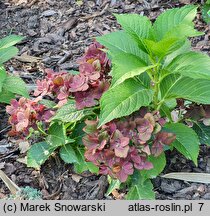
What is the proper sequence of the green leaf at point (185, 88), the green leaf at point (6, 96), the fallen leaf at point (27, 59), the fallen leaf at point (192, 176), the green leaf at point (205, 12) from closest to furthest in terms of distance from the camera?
the green leaf at point (185, 88)
the fallen leaf at point (192, 176)
the green leaf at point (6, 96)
the fallen leaf at point (27, 59)
the green leaf at point (205, 12)

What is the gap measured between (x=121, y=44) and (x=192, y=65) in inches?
19.1

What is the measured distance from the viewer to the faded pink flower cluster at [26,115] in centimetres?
307

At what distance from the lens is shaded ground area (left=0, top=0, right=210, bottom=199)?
3289 millimetres

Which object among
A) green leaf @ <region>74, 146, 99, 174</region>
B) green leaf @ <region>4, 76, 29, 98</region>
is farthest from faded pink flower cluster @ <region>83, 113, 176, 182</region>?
green leaf @ <region>4, 76, 29, 98</region>

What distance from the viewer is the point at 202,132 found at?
324cm

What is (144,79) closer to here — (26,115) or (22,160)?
(26,115)

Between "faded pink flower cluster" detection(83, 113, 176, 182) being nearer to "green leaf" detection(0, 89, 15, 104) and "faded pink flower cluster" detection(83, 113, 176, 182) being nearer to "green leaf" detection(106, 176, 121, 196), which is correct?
"green leaf" detection(106, 176, 121, 196)

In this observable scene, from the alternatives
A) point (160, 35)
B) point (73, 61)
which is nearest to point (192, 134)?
point (160, 35)

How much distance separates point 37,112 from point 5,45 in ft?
2.64

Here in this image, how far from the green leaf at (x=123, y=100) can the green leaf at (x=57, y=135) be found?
1.60 ft

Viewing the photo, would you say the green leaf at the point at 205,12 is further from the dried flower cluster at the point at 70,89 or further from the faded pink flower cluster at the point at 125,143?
the faded pink flower cluster at the point at 125,143

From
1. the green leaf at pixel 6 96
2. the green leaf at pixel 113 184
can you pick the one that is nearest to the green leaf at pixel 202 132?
the green leaf at pixel 113 184

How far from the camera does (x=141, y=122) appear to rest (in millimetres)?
2832

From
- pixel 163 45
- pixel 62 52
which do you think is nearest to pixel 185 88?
pixel 163 45
